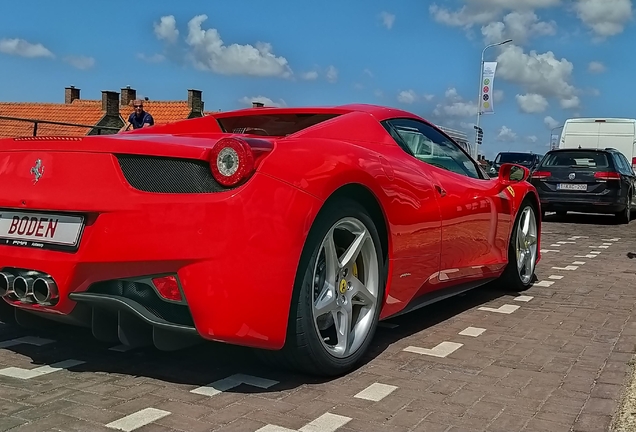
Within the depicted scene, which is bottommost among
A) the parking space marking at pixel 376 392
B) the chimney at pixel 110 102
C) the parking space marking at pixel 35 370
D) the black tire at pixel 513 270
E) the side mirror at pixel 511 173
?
the parking space marking at pixel 376 392

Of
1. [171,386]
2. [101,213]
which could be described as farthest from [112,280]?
[171,386]

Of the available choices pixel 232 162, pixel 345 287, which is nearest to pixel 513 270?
pixel 345 287

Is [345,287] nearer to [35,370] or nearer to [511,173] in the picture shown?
[35,370]

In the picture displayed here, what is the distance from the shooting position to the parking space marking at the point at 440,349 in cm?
361

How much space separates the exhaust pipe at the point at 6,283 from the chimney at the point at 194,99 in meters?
41.4

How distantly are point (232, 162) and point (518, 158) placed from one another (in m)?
25.9

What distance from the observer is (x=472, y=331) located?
4.17m

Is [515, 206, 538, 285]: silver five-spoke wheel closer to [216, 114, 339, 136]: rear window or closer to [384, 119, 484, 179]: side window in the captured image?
[384, 119, 484, 179]: side window

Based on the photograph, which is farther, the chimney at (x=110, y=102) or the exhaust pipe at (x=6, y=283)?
the chimney at (x=110, y=102)

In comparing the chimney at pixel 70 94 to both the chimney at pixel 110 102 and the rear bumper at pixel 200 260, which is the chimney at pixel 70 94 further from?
the rear bumper at pixel 200 260

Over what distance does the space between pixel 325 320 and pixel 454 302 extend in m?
2.14

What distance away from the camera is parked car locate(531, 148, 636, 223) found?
42.3ft

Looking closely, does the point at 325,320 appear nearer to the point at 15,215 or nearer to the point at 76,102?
the point at 15,215

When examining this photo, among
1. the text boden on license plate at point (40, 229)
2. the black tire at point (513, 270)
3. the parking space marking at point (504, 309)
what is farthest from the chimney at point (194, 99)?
the text boden on license plate at point (40, 229)
